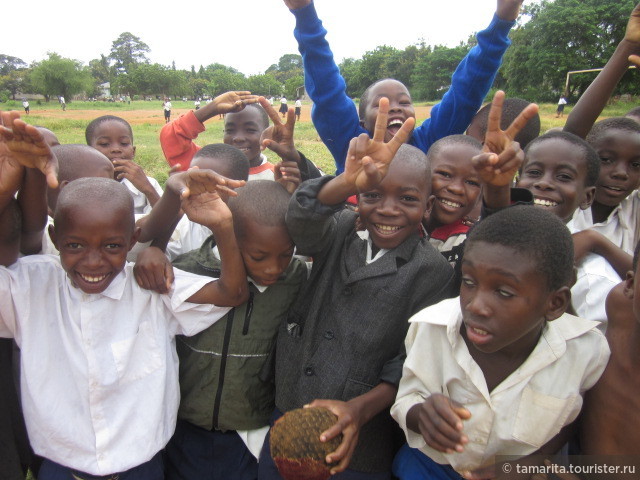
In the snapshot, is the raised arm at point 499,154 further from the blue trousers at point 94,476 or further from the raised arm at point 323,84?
the blue trousers at point 94,476

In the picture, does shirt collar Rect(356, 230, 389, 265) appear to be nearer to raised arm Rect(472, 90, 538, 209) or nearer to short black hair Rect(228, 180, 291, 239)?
short black hair Rect(228, 180, 291, 239)

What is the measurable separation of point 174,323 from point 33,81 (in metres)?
70.7

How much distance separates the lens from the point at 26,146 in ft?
4.57

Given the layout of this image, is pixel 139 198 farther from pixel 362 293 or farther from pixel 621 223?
pixel 621 223

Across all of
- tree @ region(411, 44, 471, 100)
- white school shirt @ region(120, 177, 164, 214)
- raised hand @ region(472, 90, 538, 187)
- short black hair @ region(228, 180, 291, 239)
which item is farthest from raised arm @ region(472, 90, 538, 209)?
tree @ region(411, 44, 471, 100)

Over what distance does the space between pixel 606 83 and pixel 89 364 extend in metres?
2.89

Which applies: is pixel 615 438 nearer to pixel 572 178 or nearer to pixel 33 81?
pixel 572 178

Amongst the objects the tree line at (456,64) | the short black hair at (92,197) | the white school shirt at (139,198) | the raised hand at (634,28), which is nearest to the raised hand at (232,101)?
the white school shirt at (139,198)

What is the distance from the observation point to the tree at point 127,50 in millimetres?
101250

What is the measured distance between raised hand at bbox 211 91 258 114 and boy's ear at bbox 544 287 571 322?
2.01 meters

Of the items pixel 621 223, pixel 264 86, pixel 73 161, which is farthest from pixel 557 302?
pixel 264 86

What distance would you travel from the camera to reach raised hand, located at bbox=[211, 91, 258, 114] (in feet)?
9.01

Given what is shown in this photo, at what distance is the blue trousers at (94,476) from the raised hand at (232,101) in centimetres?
195

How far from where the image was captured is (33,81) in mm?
58188
